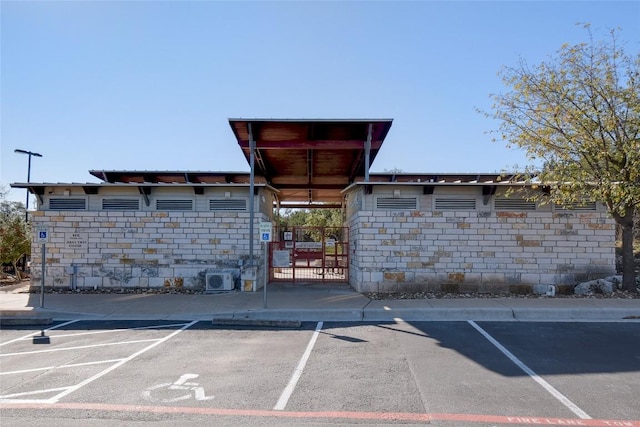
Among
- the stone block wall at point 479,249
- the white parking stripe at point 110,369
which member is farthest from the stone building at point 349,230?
the white parking stripe at point 110,369

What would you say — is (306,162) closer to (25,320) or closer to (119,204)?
(119,204)

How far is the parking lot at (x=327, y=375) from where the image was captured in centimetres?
471

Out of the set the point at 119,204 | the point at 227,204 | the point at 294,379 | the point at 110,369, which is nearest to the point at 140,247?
the point at 119,204

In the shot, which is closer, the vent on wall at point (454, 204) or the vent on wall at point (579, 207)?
the vent on wall at point (579, 207)

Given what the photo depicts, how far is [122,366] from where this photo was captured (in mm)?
6566

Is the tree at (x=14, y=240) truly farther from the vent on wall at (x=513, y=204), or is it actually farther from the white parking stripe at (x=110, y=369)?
the vent on wall at (x=513, y=204)

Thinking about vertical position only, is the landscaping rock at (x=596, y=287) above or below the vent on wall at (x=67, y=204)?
below

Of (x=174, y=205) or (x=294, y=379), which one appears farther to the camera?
(x=174, y=205)

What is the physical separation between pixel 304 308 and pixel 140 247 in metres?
6.80

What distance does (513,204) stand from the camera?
1402 centimetres

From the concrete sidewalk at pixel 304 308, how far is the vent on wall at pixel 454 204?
3.05 metres

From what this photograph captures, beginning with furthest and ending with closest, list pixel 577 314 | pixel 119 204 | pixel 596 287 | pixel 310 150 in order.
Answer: pixel 310 150 → pixel 119 204 → pixel 596 287 → pixel 577 314

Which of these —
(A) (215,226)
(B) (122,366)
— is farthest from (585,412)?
(A) (215,226)

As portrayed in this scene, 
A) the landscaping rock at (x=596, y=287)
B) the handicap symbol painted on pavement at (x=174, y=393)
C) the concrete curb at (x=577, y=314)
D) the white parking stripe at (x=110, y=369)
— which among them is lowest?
the white parking stripe at (x=110, y=369)
